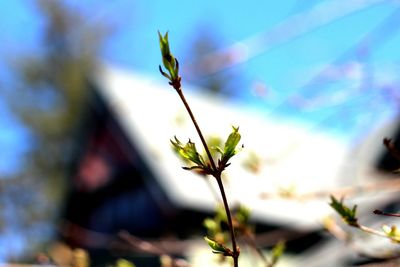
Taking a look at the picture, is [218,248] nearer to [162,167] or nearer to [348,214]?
[348,214]

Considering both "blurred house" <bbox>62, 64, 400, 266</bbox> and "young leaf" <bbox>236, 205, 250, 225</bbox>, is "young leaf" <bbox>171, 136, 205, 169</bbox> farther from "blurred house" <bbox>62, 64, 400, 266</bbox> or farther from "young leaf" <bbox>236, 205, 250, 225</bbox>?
"blurred house" <bbox>62, 64, 400, 266</bbox>

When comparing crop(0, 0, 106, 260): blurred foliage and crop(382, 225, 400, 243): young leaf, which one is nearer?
crop(382, 225, 400, 243): young leaf

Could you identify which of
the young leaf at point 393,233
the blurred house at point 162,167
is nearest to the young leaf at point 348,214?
the young leaf at point 393,233

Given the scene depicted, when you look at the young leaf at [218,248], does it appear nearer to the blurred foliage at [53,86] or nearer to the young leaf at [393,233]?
the young leaf at [393,233]

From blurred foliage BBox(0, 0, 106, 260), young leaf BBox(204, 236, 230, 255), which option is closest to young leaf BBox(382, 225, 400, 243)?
young leaf BBox(204, 236, 230, 255)

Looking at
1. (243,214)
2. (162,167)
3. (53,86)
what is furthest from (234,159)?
(53,86)

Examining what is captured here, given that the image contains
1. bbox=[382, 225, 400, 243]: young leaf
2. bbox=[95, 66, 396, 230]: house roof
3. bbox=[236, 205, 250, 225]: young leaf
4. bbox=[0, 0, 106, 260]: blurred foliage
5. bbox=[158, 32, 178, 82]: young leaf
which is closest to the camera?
bbox=[158, 32, 178, 82]: young leaf

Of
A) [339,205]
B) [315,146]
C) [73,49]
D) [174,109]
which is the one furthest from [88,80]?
[73,49]

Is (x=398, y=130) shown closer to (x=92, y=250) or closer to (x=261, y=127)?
(x=261, y=127)
